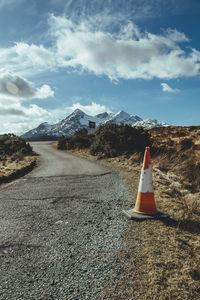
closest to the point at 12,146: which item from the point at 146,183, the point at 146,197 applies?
the point at 146,183

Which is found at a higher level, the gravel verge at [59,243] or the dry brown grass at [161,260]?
the dry brown grass at [161,260]

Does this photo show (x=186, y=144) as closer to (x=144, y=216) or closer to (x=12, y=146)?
(x=144, y=216)

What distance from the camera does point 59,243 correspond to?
292 cm

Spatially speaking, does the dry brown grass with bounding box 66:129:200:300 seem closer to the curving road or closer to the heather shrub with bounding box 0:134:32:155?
the curving road

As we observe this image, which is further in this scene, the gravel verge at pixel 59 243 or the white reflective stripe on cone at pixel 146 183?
the white reflective stripe on cone at pixel 146 183

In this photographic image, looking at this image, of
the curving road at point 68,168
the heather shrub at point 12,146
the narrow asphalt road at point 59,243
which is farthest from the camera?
the heather shrub at point 12,146

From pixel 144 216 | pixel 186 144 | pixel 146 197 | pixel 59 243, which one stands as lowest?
pixel 59 243

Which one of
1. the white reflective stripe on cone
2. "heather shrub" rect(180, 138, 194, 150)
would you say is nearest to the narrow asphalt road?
the white reflective stripe on cone

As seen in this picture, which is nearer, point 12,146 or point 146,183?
point 146,183

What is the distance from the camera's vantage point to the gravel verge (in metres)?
2.06

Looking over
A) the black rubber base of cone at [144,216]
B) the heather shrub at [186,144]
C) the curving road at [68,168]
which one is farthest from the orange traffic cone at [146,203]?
the heather shrub at [186,144]

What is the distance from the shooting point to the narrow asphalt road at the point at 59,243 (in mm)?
2055

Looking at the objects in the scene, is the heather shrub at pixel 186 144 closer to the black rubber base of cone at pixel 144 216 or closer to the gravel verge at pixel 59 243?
the gravel verge at pixel 59 243

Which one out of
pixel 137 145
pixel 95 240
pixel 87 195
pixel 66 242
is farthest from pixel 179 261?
pixel 137 145
